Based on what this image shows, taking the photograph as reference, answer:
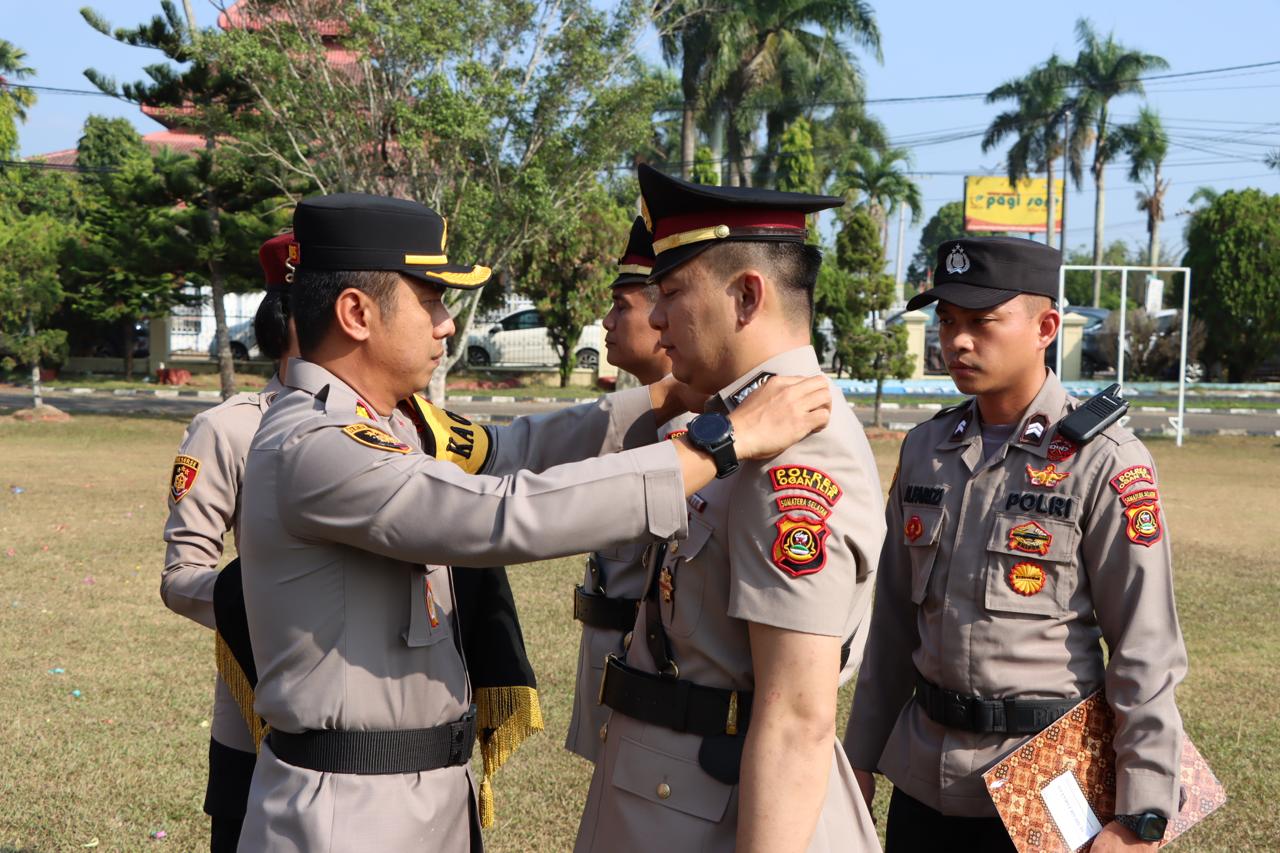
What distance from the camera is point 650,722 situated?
2074mm

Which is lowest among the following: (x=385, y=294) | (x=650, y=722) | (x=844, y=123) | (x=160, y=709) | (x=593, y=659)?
(x=160, y=709)

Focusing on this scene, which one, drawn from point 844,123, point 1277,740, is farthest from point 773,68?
point 1277,740

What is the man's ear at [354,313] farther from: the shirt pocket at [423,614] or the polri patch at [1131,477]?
the polri patch at [1131,477]

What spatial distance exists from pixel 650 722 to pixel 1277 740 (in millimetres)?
4400

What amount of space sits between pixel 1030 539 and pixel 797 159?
3079 centimetres

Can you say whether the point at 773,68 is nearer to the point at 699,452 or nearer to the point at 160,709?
the point at 160,709

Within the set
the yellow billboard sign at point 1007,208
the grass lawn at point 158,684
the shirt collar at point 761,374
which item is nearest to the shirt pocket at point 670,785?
the shirt collar at point 761,374

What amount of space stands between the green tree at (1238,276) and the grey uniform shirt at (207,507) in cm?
3098

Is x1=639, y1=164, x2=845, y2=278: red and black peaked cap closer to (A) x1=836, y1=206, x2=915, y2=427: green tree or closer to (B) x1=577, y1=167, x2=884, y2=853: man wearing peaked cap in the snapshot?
(B) x1=577, y1=167, x2=884, y2=853: man wearing peaked cap

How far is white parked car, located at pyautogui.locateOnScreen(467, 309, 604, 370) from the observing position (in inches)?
1259

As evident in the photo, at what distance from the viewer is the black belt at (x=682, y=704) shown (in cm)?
199

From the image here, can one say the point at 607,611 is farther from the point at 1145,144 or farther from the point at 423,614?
the point at 1145,144

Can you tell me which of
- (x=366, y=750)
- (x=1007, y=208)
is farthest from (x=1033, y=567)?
(x=1007, y=208)

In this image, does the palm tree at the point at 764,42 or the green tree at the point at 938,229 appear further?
the green tree at the point at 938,229
